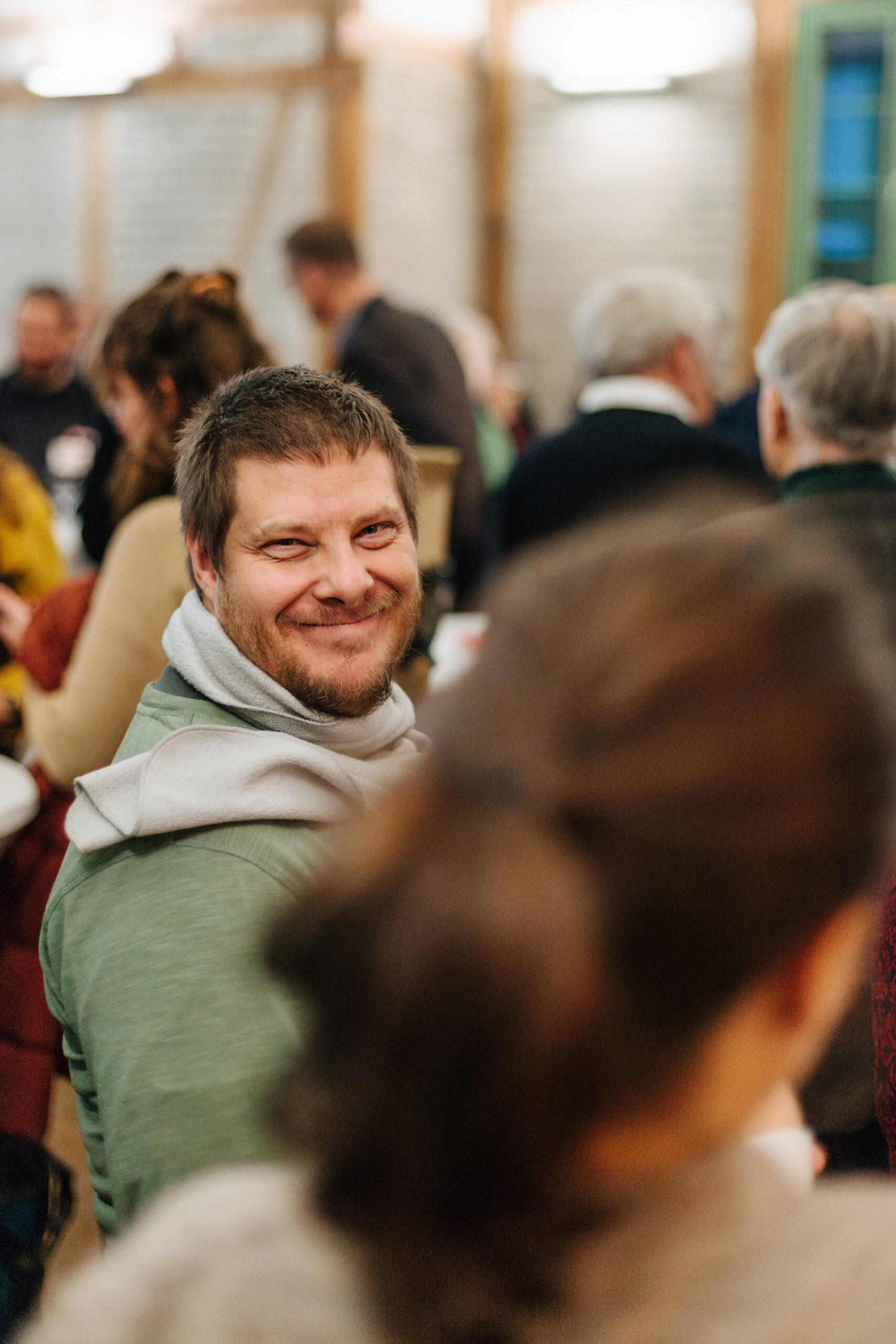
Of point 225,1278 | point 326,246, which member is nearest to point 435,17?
point 326,246

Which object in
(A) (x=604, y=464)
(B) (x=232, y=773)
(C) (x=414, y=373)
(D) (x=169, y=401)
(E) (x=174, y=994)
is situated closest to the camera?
(E) (x=174, y=994)

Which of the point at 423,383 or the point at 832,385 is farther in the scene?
the point at 423,383

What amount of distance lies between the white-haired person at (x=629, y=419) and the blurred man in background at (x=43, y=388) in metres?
3.19

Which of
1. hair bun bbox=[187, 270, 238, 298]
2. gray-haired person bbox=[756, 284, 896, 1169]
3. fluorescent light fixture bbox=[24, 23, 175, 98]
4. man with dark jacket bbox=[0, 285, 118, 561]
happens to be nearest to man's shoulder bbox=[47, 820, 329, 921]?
gray-haired person bbox=[756, 284, 896, 1169]

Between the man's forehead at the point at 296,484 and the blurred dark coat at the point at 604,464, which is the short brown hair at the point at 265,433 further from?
the blurred dark coat at the point at 604,464

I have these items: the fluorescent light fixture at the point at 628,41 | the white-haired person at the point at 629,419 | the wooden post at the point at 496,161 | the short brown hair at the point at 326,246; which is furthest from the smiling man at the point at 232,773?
the wooden post at the point at 496,161

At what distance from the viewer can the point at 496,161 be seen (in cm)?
858

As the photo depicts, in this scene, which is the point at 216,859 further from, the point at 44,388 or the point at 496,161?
the point at 496,161

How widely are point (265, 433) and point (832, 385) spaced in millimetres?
1267

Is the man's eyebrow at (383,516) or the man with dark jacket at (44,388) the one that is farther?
the man with dark jacket at (44,388)

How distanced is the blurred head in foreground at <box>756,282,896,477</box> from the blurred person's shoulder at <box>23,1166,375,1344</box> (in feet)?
6.58

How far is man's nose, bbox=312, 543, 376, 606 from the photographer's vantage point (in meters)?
1.59

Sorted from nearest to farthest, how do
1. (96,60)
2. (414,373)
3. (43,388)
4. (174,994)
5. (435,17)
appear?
(174,994) < (414,373) < (43,388) < (435,17) < (96,60)

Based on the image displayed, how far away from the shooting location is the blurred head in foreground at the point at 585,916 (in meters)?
0.54
